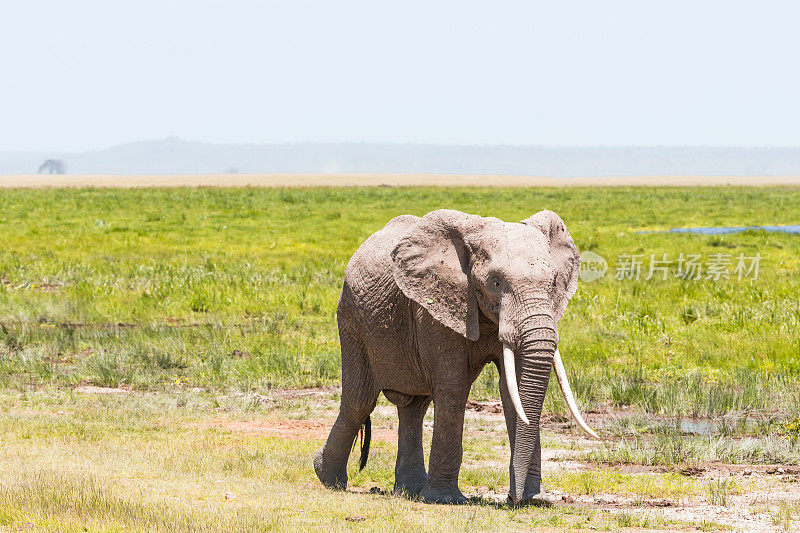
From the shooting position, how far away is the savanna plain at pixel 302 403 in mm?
7707

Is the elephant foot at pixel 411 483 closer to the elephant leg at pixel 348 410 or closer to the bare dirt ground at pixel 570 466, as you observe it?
the bare dirt ground at pixel 570 466

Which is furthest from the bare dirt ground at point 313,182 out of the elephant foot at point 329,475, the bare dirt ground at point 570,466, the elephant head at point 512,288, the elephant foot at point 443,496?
the elephant foot at point 443,496

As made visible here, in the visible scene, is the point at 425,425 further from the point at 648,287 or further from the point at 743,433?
the point at 648,287

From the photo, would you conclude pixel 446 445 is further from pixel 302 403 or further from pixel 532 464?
pixel 302 403

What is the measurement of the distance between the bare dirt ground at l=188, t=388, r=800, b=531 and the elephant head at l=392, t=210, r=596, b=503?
1.11 meters

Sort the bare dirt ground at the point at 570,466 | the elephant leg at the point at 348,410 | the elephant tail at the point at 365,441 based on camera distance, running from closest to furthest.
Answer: the bare dirt ground at the point at 570,466 → the elephant leg at the point at 348,410 → the elephant tail at the point at 365,441

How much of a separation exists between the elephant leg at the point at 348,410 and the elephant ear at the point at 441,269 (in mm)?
1271

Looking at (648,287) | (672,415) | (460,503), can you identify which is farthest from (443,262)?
(648,287)

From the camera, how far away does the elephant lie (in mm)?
7676

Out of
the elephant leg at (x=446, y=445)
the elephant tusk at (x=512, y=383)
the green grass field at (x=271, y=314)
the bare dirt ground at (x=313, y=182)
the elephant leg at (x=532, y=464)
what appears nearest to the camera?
the elephant tusk at (x=512, y=383)

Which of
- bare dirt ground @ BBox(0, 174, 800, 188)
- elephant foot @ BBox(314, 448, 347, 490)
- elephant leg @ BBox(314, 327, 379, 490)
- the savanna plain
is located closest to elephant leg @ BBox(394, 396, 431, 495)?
the savanna plain

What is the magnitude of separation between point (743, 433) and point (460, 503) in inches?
168

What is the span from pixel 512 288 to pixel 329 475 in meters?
2.98

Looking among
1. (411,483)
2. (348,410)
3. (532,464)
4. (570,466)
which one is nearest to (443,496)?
(411,483)
